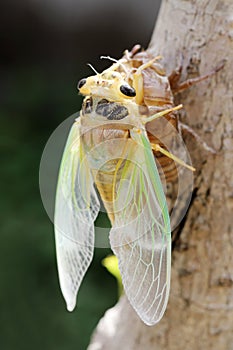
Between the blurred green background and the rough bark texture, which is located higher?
the rough bark texture

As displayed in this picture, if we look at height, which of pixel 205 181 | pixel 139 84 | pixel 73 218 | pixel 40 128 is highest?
pixel 139 84

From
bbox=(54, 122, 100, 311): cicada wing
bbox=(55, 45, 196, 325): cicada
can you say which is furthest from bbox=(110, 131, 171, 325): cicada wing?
bbox=(54, 122, 100, 311): cicada wing

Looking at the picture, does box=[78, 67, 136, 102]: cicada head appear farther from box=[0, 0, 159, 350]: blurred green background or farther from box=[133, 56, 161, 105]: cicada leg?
box=[0, 0, 159, 350]: blurred green background

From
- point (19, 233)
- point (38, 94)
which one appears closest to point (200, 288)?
point (19, 233)

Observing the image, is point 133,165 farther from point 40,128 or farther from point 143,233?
point 40,128

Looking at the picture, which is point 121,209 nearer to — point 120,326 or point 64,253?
point 64,253

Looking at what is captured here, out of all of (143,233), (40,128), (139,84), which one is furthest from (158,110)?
(40,128)
